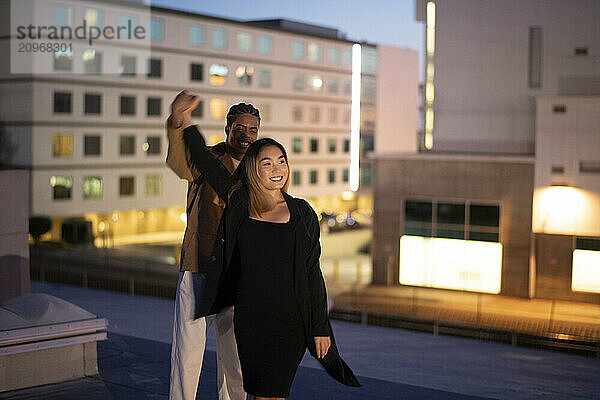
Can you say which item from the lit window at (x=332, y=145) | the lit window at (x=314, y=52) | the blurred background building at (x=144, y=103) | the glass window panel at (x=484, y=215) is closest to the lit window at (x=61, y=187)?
the blurred background building at (x=144, y=103)

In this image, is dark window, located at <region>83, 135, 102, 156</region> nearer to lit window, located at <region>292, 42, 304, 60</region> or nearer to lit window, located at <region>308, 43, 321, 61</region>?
lit window, located at <region>292, 42, 304, 60</region>

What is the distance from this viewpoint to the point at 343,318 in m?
11.9

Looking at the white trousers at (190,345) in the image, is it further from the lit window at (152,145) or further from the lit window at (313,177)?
the lit window at (313,177)

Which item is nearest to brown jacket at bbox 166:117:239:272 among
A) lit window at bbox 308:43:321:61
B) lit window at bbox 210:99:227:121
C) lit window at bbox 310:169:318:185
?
lit window at bbox 210:99:227:121

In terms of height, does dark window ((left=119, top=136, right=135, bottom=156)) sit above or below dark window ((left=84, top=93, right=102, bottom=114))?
below

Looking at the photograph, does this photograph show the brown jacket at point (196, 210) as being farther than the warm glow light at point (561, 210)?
No

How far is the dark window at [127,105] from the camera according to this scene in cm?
4309

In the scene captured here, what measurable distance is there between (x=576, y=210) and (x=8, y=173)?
1975 centimetres

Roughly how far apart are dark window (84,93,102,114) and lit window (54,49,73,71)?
170cm

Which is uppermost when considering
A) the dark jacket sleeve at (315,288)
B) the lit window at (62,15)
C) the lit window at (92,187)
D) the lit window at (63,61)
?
the lit window at (62,15)

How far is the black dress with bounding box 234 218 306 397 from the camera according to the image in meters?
3.44

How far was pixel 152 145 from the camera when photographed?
44781mm

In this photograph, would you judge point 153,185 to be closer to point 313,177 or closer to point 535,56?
point 313,177

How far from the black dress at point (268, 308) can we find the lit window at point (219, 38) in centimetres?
4420
